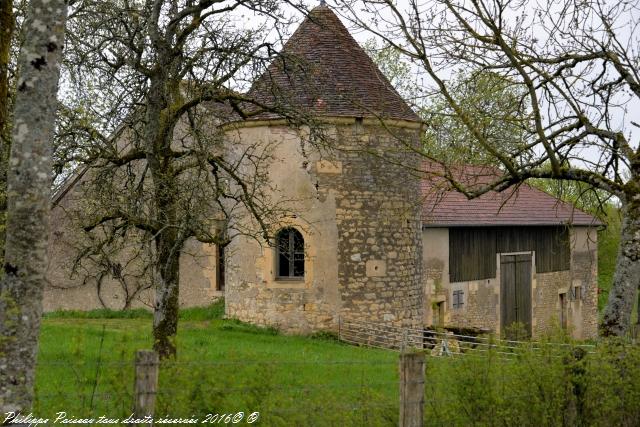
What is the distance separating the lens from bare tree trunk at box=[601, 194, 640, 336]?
8.99 meters

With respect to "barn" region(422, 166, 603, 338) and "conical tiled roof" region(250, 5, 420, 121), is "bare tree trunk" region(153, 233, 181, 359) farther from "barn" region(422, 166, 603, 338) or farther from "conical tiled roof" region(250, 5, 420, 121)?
"barn" region(422, 166, 603, 338)

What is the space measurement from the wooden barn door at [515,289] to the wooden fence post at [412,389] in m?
19.0

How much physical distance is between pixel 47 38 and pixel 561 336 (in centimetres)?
530

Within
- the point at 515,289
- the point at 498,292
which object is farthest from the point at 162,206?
the point at 515,289

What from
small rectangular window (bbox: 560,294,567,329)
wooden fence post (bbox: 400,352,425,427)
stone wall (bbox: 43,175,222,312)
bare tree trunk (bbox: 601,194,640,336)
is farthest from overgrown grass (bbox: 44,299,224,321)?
wooden fence post (bbox: 400,352,425,427)

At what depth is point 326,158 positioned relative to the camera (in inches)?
723

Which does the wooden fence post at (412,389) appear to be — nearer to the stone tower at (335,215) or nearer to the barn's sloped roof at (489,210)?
the stone tower at (335,215)

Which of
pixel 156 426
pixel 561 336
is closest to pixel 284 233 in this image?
pixel 561 336

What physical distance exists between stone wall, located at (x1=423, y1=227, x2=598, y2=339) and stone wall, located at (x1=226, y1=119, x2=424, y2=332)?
4379 millimetres

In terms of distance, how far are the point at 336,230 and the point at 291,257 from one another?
50.8 inches

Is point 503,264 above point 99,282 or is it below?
above

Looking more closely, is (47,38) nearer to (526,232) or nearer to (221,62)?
(221,62)

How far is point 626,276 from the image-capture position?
902cm

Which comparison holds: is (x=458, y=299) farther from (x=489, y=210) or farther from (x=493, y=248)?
(x=489, y=210)
